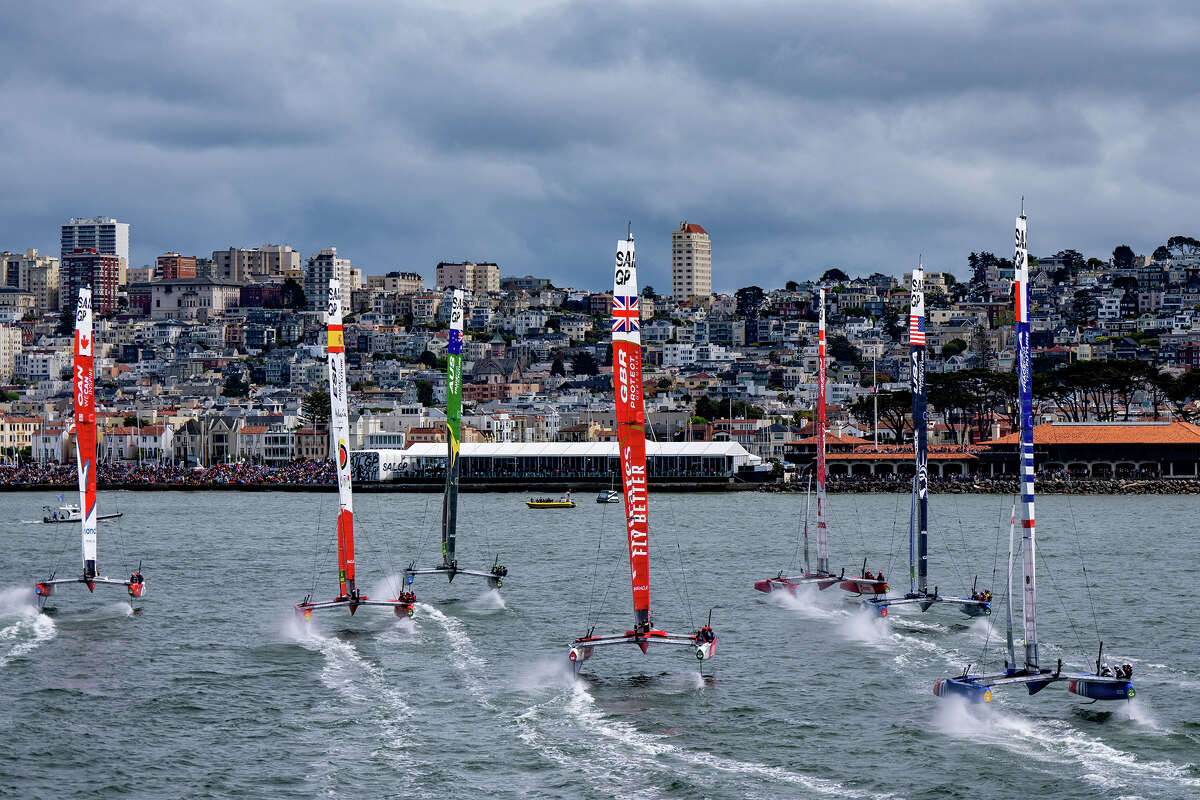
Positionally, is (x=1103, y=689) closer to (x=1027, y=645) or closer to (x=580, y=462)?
(x=1027, y=645)

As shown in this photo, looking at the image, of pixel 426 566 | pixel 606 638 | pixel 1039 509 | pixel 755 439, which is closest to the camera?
pixel 606 638

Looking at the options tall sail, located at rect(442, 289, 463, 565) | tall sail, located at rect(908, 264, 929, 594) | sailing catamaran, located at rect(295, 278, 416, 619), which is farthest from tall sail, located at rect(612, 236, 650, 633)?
tall sail, located at rect(442, 289, 463, 565)

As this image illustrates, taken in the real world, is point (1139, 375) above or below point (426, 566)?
above

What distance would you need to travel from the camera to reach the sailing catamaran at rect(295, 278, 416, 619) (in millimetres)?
34594

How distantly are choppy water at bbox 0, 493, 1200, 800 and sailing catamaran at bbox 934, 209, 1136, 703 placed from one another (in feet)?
1.51

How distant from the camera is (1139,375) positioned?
12262 cm

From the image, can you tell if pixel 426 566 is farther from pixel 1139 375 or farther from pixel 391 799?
pixel 1139 375

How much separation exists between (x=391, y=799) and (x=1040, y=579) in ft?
94.2

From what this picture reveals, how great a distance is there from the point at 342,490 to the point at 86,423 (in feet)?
23.4

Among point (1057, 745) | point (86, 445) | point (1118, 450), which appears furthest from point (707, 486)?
point (1057, 745)

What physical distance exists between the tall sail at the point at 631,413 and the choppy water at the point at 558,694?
2121 mm

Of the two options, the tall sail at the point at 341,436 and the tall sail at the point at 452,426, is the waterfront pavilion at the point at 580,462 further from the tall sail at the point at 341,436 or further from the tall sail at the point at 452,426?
the tall sail at the point at 341,436

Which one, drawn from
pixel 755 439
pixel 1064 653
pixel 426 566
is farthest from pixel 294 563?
pixel 755 439

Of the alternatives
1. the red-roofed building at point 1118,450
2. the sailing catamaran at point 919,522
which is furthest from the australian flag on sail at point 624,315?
the red-roofed building at point 1118,450
